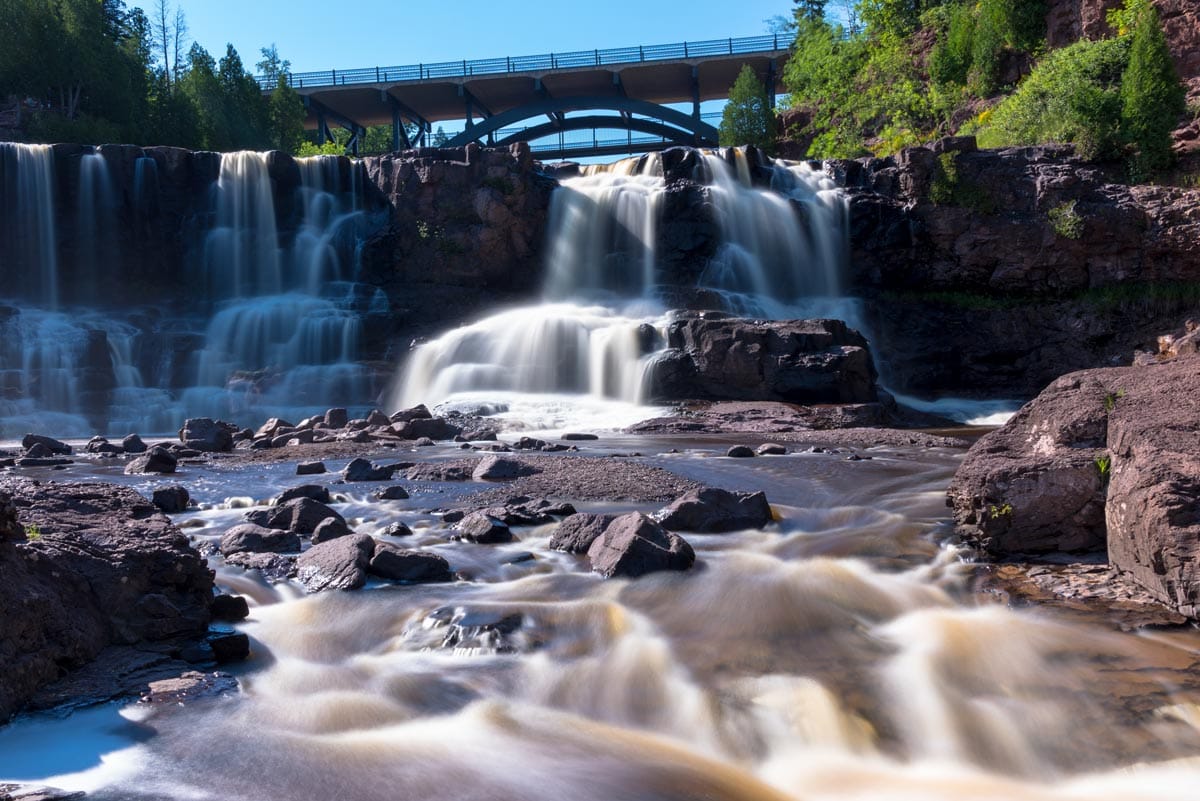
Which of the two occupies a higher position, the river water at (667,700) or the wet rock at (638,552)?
the wet rock at (638,552)

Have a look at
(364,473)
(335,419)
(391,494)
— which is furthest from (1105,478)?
(335,419)

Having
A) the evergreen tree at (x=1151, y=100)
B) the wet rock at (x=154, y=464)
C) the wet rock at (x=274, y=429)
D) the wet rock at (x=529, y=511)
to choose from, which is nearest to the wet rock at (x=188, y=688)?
the wet rock at (x=529, y=511)

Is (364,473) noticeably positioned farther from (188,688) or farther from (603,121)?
(603,121)

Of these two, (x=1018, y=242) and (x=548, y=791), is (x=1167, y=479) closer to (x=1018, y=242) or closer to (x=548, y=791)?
(x=548, y=791)

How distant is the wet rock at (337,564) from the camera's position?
5.72 meters

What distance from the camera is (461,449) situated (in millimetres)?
13883

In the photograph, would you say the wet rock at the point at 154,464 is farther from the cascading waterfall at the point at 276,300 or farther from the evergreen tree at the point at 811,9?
the evergreen tree at the point at 811,9

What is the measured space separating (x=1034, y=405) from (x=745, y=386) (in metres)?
12.7

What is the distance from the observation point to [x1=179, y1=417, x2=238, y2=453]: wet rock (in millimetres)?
14430

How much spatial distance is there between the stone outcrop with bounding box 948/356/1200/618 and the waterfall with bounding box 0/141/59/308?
2801 cm

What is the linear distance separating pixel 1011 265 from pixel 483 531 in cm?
2247

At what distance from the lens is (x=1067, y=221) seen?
23891 millimetres

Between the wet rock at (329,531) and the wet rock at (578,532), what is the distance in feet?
5.34

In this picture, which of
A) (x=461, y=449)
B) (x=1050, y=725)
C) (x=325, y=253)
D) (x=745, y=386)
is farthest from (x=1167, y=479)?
(x=325, y=253)
